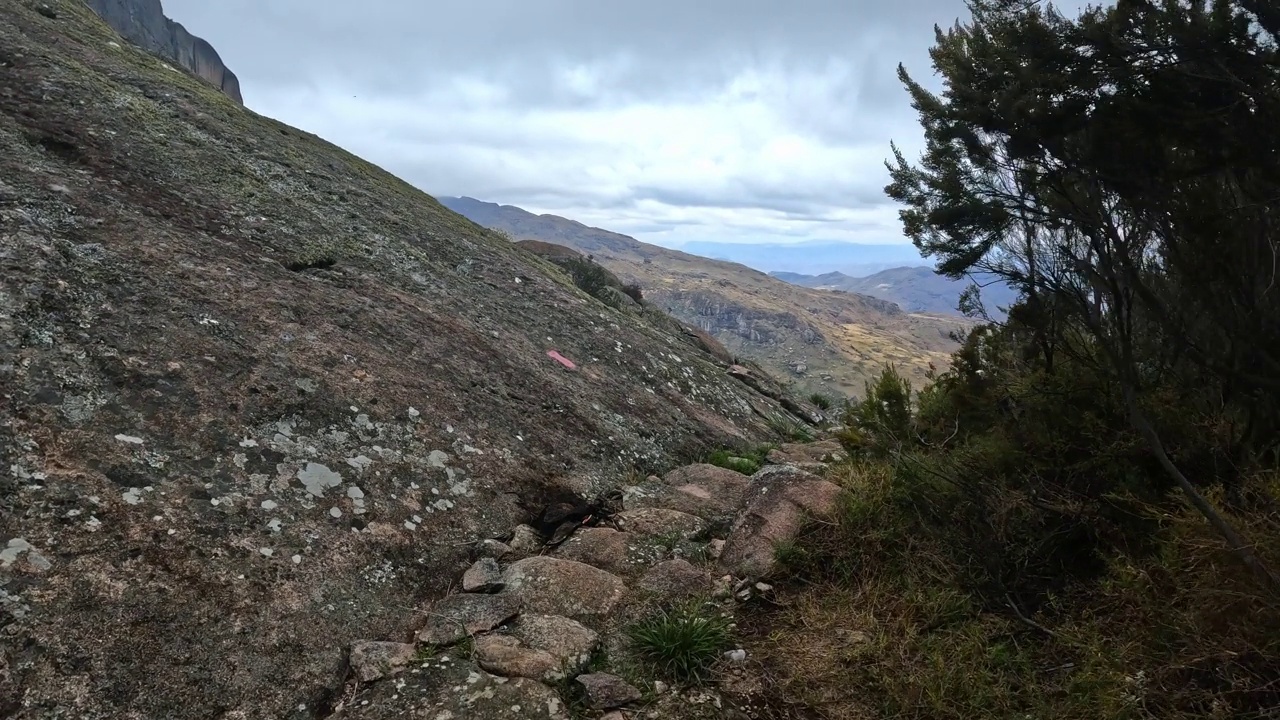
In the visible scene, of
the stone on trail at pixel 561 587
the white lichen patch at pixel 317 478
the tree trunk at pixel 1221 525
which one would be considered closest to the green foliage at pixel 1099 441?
the tree trunk at pixel 1221 525

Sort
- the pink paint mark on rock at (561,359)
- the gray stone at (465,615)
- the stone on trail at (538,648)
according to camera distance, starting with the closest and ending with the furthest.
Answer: the stone on trail at (538,648), the gray stone at (465,615), the pink paint mark on rock at (561,359)

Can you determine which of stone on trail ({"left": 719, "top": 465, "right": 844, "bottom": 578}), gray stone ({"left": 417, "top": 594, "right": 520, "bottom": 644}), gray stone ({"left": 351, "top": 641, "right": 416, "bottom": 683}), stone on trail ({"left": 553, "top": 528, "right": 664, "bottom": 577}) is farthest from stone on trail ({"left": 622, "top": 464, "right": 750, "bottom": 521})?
gray stone ({"left": 351, "top": 641, "right": 416, "bottom": 683})

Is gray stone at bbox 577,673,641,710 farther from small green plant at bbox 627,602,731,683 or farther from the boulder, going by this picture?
the boulder

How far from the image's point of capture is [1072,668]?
3.87 m

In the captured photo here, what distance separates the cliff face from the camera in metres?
105

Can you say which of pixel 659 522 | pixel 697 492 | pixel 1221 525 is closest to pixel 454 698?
pixel 659 522

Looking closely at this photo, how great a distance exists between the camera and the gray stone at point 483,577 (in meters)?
4.96

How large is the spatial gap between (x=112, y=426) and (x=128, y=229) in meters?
3.04

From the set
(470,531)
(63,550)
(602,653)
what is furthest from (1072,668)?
(63,550)

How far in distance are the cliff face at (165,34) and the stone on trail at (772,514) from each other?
395 feet

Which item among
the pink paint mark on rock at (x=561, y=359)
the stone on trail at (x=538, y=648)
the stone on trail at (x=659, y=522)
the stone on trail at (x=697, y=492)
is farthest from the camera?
the pink paint mark on rock at (x=561, y=359)

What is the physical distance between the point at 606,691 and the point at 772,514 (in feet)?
8.03

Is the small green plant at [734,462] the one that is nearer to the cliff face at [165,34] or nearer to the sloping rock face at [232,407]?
the sloping rock face at [232,407]

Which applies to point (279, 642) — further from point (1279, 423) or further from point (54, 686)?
point (1279, 423)
